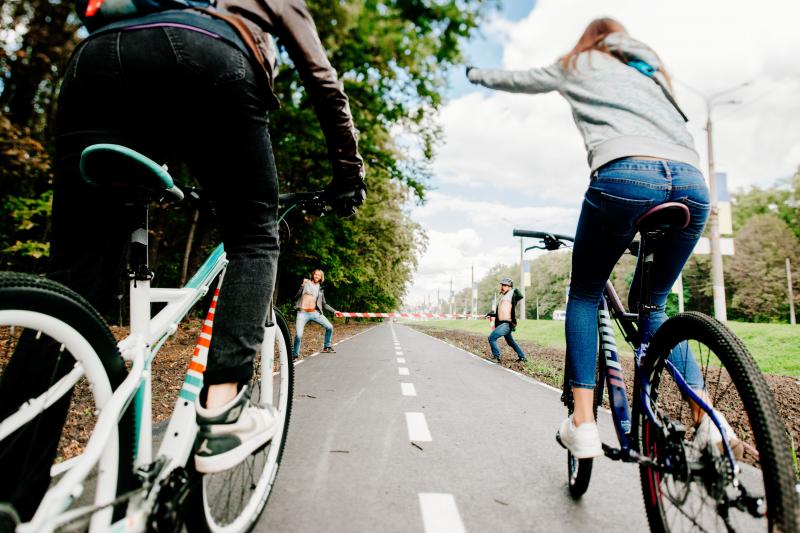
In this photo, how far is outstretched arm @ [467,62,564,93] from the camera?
7.28 feet

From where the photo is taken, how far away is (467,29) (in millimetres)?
10711

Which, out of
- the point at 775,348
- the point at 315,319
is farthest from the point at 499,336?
the point at 775,348

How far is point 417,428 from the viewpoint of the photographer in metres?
3.82

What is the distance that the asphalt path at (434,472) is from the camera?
214 centimetres

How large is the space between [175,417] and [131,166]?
76 cm

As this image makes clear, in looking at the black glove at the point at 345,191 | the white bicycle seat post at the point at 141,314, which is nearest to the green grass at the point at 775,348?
the black glove at the point at 345,191

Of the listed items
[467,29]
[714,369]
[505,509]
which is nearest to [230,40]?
[714,369]

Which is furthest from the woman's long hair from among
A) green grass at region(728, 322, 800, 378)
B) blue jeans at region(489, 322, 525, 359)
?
green grass at region(728, 322, 800, 378)

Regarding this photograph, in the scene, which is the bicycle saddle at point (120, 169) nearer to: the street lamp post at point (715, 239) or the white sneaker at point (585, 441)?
the white sneaker at point (585, 441)

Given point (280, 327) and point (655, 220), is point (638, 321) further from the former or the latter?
point (280, 327)

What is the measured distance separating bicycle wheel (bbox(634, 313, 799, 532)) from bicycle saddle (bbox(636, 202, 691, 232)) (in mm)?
395

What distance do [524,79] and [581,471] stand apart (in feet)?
6.17

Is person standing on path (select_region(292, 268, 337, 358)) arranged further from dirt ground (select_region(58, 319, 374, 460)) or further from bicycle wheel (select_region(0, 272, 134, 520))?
bicycle wheel (select_region(0, 272, 134, 520))

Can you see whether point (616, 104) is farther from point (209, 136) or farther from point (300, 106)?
point (300, 106)
